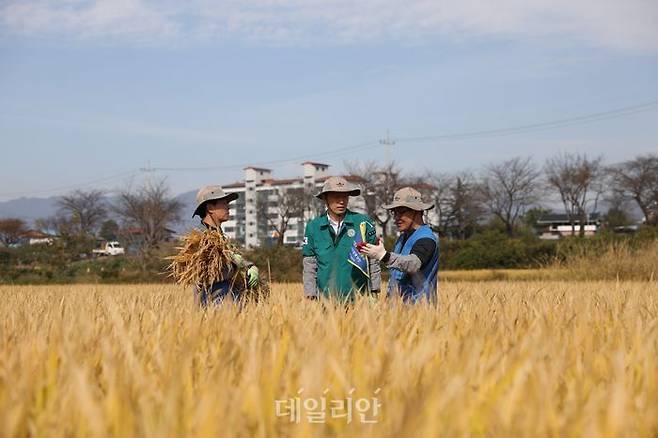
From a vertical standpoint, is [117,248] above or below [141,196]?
below

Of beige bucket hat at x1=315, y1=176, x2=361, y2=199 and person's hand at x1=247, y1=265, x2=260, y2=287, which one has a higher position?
beige bucket hat at x1=315, y1=176, x2=361, y2=199

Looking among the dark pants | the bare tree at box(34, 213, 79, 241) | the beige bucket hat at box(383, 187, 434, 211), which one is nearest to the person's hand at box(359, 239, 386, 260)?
the beige bucket hat at box(383, 187, 434, 211)

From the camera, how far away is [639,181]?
73.6m

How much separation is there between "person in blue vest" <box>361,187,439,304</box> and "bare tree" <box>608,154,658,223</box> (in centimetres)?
7232

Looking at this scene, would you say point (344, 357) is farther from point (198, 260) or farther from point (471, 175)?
point (471, 175)

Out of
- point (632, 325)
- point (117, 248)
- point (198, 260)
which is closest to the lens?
point (632, 325)

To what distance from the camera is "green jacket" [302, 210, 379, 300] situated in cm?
567

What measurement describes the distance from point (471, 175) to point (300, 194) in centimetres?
1852

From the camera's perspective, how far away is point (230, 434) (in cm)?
132

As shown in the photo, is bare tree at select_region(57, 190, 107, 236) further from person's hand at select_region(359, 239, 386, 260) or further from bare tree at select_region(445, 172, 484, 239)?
person's hand at select_region(359, 239, 386, 260)

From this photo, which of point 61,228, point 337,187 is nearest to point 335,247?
point 337,187

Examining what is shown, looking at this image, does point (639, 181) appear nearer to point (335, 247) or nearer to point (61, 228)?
point (61, 228)

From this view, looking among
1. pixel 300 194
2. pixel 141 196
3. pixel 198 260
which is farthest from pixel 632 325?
pixel 300 194

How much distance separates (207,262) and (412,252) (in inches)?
56.1
